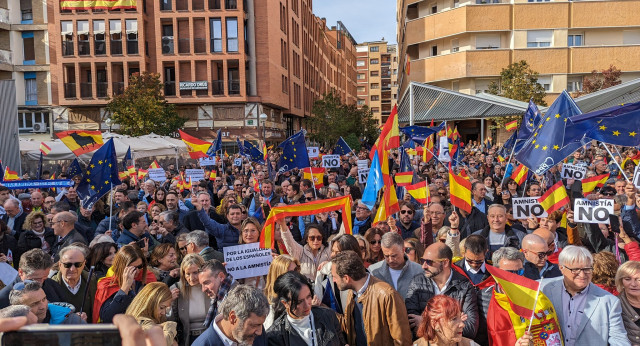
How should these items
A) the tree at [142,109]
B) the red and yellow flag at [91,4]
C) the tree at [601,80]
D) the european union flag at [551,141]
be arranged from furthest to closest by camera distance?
the red and yellow flag at [91,4] → the tree at [601,80] → the tree at [142,109] → the european union flag at [551,141]

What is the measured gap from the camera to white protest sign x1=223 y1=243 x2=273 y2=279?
18.3 ft

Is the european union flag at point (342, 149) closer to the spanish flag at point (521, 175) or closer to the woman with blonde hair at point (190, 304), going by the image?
the spanish flag at point (521, 175)

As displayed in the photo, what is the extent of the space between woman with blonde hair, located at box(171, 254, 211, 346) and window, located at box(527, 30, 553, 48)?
136 ft

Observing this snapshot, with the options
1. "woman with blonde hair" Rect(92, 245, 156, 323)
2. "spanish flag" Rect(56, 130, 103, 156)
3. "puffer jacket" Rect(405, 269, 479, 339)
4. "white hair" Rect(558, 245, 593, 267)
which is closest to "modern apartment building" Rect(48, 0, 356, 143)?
"spanish flag" Rect(56, 130, 103, 156)

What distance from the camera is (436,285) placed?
4793 mm

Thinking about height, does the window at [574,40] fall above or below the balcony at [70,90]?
above

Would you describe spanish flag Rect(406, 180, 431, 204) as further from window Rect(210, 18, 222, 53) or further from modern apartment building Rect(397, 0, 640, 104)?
modern apartment building Rect(397, 0, 640, 104)

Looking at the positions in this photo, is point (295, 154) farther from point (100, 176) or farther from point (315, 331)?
point (315, 331)

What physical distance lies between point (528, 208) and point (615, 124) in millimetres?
2129

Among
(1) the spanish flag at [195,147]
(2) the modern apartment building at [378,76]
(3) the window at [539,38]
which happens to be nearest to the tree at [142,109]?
(1) the spanish flag at [195,147]

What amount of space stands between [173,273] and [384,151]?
492cm

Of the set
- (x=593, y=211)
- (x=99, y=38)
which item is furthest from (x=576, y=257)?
(x=99, y=38)

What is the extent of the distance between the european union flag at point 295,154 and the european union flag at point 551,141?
16.5 ft

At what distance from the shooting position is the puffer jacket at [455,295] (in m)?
4.46
